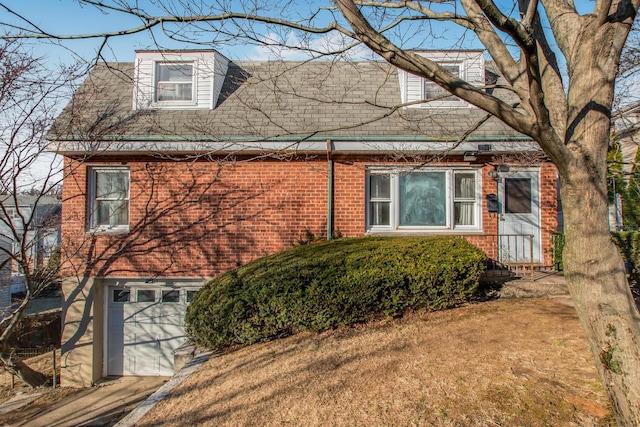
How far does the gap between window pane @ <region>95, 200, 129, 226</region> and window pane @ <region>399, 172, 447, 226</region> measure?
634 centimetres

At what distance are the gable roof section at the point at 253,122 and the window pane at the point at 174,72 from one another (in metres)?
0.92

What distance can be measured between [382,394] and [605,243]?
2588 millimetres

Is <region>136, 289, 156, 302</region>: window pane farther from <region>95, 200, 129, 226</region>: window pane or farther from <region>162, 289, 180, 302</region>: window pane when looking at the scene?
<region>95, 200, 129, 226</region>: window pane

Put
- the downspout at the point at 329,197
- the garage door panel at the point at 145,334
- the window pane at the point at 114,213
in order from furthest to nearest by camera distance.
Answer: the garage door panel at the point at 145,334 → the window pane at the point at 114,213 → the downspout at the point at 329,197

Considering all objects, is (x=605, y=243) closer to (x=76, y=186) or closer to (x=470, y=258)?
(x=470, y=258)

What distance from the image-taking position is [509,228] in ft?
30.1

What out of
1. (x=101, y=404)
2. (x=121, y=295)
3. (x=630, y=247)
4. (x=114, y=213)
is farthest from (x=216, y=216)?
(x=630, y=247)

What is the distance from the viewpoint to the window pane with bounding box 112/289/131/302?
31.3ft

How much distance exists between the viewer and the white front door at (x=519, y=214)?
9.07 m

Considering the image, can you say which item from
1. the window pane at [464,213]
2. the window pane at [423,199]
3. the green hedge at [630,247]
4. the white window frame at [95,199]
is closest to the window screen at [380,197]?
the window pane at [423,199]

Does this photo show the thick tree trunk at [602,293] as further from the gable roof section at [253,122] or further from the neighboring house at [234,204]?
the neighboring house at [234,204]

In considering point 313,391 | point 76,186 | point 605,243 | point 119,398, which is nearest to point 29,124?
point 76,186

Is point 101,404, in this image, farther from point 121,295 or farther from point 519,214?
point 519,214

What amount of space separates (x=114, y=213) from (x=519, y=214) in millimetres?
9292
